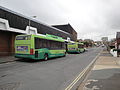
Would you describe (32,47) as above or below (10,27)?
below

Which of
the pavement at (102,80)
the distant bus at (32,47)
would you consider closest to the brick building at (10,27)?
the distant bus at (32,47)

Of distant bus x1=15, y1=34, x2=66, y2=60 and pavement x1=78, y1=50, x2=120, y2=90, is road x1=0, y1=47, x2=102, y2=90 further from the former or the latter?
distant bus x1=15, y1=34, x2=66, y2=60

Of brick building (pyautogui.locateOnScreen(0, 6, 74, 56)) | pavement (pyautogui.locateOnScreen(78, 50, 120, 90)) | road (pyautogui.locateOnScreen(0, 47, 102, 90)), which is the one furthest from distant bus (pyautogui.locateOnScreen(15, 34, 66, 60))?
pavement (pyautogui.locateOnScreen(78, 50, 120, 90))

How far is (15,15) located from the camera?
1883cm

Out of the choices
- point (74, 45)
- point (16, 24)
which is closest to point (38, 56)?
point (16, 24)

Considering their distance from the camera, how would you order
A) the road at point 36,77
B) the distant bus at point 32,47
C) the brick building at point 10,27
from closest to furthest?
the road at point 36,77, the distant bus at point 32,47, the brick building at point 10,27

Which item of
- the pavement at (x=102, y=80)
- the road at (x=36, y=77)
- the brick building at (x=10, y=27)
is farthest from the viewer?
the brick building at (x=10, y=27)

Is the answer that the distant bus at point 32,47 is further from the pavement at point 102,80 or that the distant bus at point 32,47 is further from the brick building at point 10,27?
the pavement at point 102,80

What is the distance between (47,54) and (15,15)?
8.48 m

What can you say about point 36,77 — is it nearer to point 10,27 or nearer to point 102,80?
point 102,80

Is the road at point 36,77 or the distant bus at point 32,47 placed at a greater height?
the distant bus at point 32,47

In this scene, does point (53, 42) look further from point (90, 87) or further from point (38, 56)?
point (90, 87)

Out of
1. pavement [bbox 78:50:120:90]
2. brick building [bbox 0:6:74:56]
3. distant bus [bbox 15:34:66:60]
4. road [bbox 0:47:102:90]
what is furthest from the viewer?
brick building [bbox 0:6:74:56]

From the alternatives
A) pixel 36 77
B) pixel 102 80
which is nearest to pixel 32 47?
pixel 36 77
